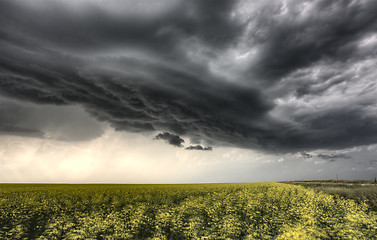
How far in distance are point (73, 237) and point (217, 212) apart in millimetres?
14659

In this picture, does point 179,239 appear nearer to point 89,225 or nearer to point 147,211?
point 147,211

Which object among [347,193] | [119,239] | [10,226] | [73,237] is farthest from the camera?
[347,193]

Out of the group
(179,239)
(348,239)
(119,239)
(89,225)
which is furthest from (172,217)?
(348,239)

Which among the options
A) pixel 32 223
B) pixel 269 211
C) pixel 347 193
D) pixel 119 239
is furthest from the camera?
pixel 347 193

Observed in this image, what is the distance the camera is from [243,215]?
83.0 ft

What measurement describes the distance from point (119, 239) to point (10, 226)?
12.2 m

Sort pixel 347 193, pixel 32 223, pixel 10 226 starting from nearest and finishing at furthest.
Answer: pixel 10 226, pixel 32 223, pixel 347 193

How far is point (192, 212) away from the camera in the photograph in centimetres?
2327

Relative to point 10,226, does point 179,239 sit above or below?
below

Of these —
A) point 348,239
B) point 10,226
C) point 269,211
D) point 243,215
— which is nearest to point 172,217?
point 243,215

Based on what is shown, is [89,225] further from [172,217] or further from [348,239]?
[348,239]

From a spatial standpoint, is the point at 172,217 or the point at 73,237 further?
the point at 172,217

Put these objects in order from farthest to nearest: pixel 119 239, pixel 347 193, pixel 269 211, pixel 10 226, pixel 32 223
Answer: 1. pixel 347 193
2. pixel 269 211
3. pixel 32 223
4. pixel 10 226
5. pixel 119 239

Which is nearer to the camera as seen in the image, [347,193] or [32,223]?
[32,223]
